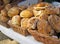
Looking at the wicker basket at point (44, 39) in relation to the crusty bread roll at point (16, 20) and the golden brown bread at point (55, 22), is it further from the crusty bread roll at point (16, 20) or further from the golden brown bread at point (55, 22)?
the crusty bread roll at point (16, 20)

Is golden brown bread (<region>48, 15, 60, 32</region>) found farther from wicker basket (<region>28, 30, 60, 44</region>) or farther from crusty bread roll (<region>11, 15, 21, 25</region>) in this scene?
crusty bread roll (<region>11, 15, 21, 25</region>)

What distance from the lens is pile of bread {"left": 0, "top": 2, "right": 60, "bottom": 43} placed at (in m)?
0.96

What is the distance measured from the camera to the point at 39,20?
1.00 metres

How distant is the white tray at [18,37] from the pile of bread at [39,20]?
33 mm

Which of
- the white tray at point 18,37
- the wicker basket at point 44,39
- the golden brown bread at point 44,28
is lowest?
the white tray at point 18,37

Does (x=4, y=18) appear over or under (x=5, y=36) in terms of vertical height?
over

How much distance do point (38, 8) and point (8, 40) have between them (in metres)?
0.39

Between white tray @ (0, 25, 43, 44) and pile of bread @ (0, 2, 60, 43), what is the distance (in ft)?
0.11

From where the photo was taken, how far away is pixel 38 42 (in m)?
1.03

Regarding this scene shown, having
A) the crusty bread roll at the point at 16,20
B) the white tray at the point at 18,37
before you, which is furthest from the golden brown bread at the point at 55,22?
the crusty bread roll at the point at 16,20

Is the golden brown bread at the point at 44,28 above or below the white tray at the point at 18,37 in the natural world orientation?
above

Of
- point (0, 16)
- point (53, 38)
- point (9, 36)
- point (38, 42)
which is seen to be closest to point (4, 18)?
point (0, 16)

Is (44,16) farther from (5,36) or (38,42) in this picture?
(5,36)

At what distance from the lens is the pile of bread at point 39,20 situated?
96 centimetres
